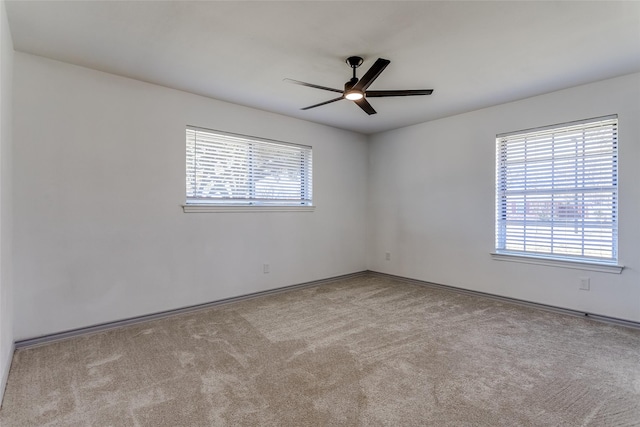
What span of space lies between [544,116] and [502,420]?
338 centimetres

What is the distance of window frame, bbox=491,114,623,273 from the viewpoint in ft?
10.7

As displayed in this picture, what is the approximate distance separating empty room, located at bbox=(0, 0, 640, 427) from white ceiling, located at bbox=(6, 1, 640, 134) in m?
0.02

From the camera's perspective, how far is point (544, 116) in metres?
3.64

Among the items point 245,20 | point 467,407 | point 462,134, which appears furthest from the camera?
point 462,134

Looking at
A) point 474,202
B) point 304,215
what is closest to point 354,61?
point 304,215

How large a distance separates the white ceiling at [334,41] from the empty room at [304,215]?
22mm

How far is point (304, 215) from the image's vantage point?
472cm

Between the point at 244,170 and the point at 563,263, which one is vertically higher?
the point at 244,170

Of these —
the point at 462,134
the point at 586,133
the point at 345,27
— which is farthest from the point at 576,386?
the point at 462,134

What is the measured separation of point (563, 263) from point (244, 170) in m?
3.95

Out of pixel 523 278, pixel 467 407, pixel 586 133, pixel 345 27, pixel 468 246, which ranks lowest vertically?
pixel 467 407

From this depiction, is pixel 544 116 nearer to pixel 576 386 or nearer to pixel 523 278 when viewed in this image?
pixel 523 278

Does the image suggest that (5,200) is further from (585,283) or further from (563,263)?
(585,283)

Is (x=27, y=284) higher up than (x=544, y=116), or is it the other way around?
(x=544, y=116)
